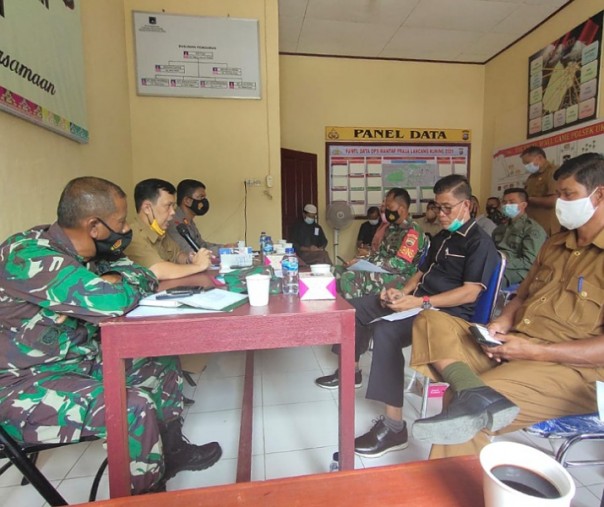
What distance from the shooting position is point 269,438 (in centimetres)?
161

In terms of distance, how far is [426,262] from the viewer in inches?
76.8

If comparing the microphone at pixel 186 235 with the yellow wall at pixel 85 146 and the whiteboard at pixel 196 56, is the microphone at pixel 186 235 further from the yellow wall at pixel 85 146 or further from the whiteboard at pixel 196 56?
the whiteboard at pixel 196 56

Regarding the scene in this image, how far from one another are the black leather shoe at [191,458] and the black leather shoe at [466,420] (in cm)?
103

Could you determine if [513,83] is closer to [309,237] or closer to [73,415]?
[309,237]

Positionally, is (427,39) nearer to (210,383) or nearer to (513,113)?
(513,113)

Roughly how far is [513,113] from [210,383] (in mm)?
4757

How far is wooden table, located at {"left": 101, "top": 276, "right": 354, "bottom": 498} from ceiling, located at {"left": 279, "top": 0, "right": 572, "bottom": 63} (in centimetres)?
381

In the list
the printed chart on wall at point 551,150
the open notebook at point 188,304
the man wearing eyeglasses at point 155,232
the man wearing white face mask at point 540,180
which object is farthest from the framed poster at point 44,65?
the printed chart on wall at point 551,150

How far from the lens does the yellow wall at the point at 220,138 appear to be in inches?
135

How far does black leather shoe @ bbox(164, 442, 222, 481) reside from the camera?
139cm

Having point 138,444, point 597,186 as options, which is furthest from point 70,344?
point 597,186

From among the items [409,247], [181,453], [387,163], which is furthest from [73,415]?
[387,163]

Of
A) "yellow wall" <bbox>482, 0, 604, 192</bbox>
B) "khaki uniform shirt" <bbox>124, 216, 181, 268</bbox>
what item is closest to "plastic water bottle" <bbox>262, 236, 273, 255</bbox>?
"khaki uniform shirt" <bbox>124, 216, 181, 268</bbox>

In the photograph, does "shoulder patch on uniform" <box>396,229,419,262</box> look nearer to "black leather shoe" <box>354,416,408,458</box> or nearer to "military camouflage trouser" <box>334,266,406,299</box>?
"military camouflage trouser" <box>334,266,406,299</box>
